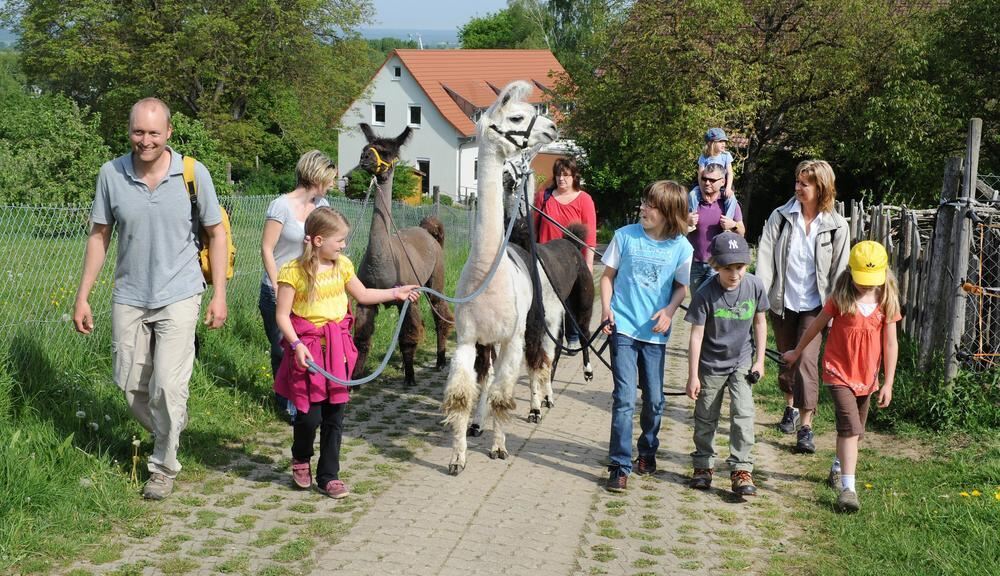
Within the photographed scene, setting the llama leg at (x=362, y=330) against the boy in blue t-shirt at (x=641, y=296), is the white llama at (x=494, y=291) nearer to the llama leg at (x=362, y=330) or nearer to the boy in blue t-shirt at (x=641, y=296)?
the boy in blue t-shirt at (x=641, y=296)

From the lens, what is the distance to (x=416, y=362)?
9.34 meters

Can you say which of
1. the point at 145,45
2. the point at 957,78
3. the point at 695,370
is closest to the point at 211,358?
the point at 695,370

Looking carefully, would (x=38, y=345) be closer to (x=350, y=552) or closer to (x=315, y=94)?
(x=350, y=552)

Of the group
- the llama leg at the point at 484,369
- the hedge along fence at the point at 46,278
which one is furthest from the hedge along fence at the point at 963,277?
the hedge along fence at the point at 46,278

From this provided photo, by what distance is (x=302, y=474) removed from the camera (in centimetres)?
541

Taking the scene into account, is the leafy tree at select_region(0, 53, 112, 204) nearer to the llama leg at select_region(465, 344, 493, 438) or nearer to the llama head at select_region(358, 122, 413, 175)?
the llama head at select_region(358, 122, 413, 175)

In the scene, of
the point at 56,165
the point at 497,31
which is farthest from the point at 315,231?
the point at 497,31

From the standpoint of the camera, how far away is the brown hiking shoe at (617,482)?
564 centimetres

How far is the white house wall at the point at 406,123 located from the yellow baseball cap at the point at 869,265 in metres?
44.7

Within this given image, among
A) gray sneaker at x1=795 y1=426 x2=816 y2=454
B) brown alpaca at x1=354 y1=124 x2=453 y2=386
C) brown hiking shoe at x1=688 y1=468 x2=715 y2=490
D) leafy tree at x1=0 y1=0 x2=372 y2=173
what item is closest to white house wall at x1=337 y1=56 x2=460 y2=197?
leafy tree at x1=0 y1=0 x2=372 y2=173

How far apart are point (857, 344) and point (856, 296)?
273 mm

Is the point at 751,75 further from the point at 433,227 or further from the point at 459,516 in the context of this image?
the point at 459,516

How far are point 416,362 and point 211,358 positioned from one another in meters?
2.46

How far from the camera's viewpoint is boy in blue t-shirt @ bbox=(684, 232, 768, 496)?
219 inches
